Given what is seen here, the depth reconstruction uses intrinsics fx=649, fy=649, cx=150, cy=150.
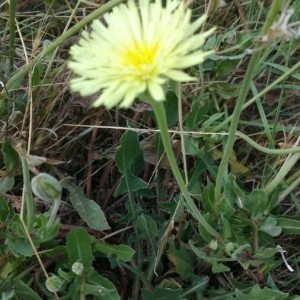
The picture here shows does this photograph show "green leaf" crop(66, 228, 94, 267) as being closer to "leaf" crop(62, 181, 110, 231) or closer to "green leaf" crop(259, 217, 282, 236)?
"leaf" crop(62, 181, 110, 231)

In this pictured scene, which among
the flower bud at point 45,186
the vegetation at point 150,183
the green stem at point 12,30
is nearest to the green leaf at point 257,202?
the vegetation at point 150,183

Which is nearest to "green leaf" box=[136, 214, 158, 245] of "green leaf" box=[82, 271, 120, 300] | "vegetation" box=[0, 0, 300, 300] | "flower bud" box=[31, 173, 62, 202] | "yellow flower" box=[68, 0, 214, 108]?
"vegetation" box=[0, 0, 300, 300]

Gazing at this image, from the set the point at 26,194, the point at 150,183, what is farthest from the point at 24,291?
the point at 150,183

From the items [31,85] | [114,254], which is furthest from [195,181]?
[31,85]

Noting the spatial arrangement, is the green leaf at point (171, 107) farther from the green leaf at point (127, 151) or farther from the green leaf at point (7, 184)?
the green leaf at point (7, 184)

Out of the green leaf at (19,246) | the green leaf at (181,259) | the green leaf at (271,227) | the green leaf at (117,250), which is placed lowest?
the green leaf at (181,259)

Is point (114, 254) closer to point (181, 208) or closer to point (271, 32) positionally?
point (181, 208)

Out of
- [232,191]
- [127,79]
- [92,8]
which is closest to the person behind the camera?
[127,79]
